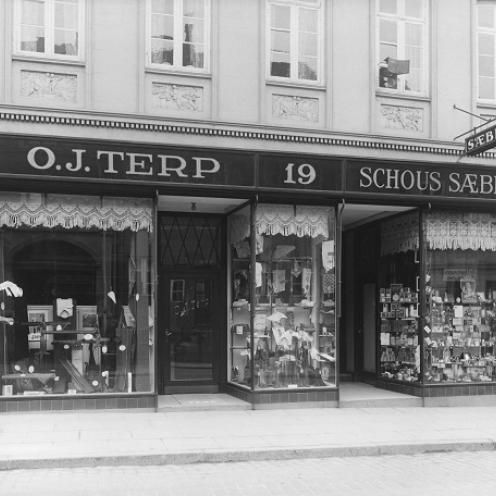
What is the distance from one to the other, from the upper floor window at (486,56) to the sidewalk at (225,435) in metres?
5.83

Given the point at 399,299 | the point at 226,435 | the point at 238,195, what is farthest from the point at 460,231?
the point at 226,435

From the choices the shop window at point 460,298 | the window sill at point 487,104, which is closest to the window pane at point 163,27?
the shop window at point 460,298

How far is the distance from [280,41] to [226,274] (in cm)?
423

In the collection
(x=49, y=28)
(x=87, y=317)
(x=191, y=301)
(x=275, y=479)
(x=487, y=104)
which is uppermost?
(x=49, y=28)

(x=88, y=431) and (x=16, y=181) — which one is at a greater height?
(x=16, y=181)

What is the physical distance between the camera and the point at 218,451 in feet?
29.3

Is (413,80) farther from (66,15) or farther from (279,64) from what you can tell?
(66,15)

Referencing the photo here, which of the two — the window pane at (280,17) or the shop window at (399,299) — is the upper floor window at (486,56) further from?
the window pane at (280,17)

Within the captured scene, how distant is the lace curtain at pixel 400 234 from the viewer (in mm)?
13273

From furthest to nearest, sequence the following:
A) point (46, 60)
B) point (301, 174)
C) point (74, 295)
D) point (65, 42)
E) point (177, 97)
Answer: point (301, 174) → point (177, 97) → point (74, 295) → point (65, 42) → point (46, 60)

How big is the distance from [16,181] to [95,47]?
2.45 m

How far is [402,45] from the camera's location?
13.1m

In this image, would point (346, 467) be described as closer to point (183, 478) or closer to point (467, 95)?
point (183, 478)

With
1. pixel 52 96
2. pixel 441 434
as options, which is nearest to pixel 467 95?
pixel 441 434
